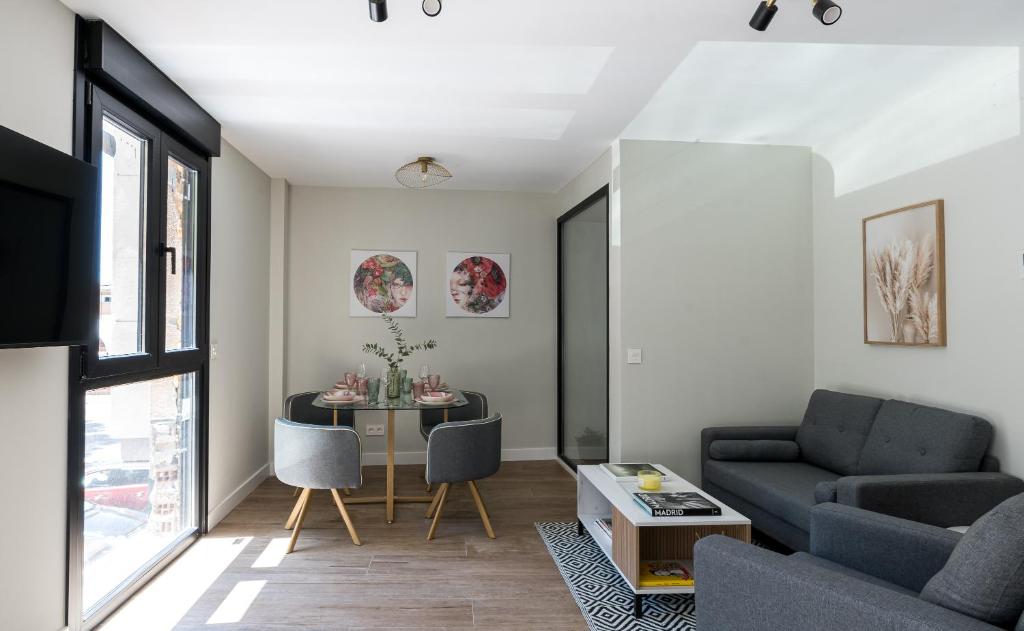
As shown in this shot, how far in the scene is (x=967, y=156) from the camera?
2.86 meters

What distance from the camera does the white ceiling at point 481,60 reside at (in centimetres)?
225

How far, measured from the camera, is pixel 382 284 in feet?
17.0

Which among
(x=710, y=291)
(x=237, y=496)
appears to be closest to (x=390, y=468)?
(x=237, y=496)

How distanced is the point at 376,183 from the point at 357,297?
3.32 feet

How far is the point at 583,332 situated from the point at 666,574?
239 centimetres

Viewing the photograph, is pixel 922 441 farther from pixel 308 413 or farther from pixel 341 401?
pixel 308 413

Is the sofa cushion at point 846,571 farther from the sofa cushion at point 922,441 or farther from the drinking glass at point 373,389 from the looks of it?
the drinking glass at point 373,389

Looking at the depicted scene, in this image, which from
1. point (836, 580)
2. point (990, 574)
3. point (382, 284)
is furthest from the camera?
point (382, 284)

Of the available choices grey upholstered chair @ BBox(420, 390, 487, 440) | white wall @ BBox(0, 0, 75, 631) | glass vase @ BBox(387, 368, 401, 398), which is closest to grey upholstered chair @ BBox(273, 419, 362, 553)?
glass vase @ BBox(387, 368, 401, 398)

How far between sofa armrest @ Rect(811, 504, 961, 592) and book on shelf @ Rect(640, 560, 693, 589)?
2.05 ft

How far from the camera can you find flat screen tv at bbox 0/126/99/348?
174 centimetres

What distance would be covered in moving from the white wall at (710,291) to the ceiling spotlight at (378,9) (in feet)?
7.11

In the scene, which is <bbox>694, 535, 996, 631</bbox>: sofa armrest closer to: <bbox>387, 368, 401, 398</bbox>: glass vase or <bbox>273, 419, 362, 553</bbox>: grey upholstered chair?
<bbox>273, 419, 362, 553</bbox>: grey upholstered chair

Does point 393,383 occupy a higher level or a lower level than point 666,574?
higher
